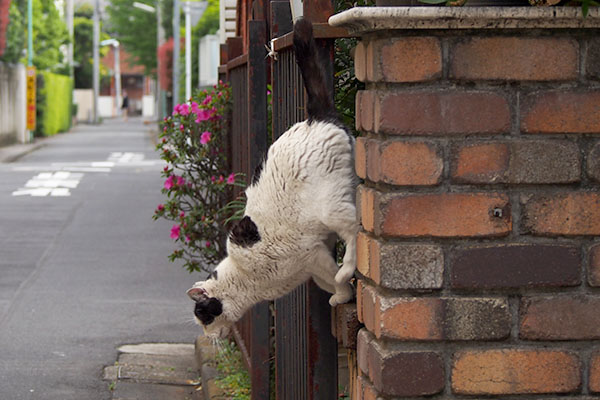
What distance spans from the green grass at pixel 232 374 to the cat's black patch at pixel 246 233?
8.18 feet

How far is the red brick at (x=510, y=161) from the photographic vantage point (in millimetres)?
2383

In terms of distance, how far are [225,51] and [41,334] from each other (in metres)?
2.43

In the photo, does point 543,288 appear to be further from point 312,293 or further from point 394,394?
point 312,293

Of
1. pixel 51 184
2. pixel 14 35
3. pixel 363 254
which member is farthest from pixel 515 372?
pixel 14 35

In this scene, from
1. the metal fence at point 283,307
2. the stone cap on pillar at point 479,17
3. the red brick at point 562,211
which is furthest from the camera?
the metal fence at point 283,307

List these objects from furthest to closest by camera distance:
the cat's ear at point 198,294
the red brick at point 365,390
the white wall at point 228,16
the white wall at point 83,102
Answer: the white wall at point 83,102 → the white wall at point 228,16 → the cat's ear at point 198,294 → the red brick at point 365,390

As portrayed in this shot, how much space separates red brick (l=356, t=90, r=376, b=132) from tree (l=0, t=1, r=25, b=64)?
30012 mm

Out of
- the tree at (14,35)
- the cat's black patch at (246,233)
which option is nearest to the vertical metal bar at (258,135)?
the cat's black patch at (246,233)

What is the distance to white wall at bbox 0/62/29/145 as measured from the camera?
32.7 meters

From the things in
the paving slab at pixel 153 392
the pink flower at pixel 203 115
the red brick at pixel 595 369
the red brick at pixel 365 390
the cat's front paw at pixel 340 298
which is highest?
the pink flower at pixel 203 115

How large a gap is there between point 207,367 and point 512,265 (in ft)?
13.5

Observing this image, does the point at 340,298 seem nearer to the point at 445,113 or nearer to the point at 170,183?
the point at 445,113

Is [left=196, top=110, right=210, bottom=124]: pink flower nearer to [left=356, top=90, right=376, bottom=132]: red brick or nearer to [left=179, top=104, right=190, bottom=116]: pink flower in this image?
[left=179, top=104, right=190, bottom=116]: pink flower

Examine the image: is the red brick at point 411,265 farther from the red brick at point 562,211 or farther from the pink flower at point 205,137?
the pink flower at point 205,137
